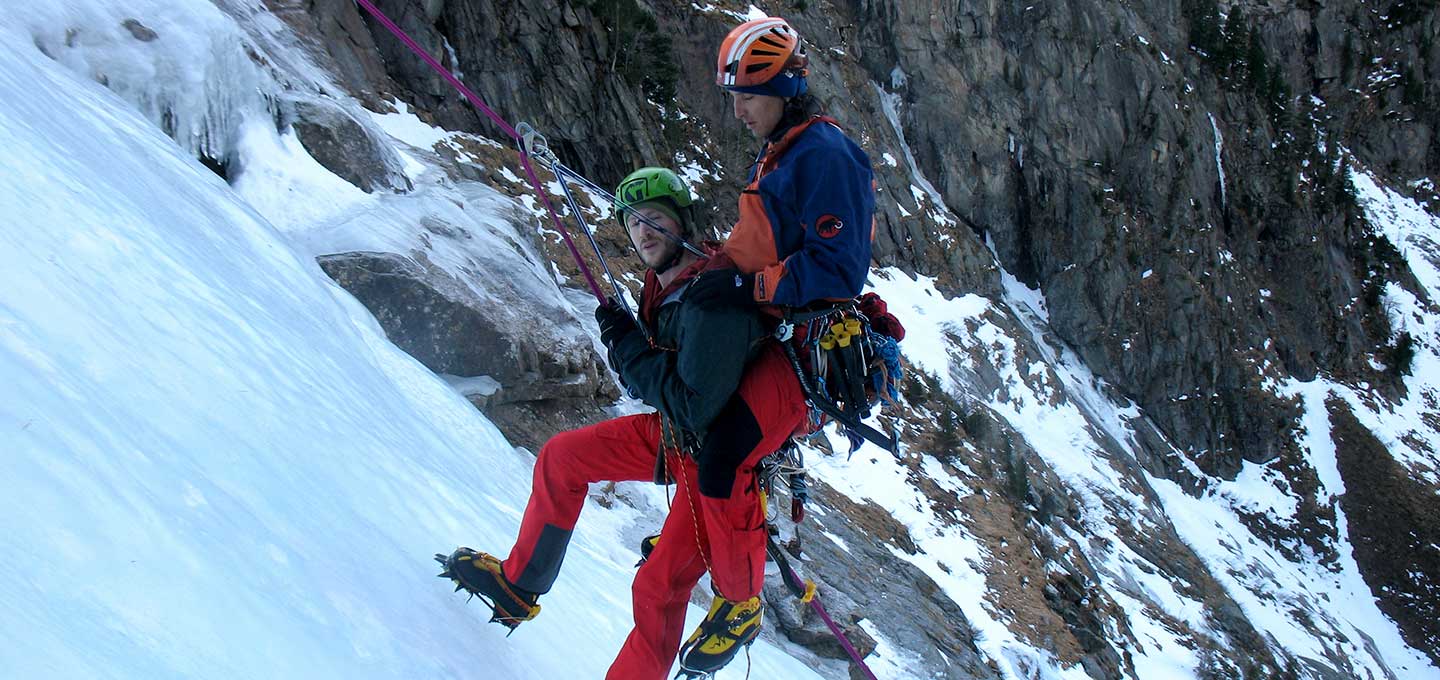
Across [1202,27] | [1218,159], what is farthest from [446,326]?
[1202,27]

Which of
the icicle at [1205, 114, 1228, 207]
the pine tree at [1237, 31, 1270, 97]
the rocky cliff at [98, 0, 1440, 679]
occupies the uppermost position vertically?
the pine tree at [1237, 31, 1270, 97]

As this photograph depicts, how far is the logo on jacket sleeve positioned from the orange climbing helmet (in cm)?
55

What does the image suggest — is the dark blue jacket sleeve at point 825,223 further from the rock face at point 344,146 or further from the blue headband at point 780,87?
the rock face at point 344,146

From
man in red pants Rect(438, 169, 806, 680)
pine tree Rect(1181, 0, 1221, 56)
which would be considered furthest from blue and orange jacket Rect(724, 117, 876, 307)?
pine tree Rect(1181, 0, 1221, 56)

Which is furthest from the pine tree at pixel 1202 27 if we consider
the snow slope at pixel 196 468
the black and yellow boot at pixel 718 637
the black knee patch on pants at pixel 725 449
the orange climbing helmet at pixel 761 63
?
the black and yellow boot at pixel 718 637

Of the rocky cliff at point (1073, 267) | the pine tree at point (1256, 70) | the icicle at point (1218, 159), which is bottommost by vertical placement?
the rocky cliff at point (1073, 267)

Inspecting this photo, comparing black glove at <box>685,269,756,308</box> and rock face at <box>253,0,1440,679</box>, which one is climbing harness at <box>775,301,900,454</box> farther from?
rock face at <box>253,0,1440,679</box>

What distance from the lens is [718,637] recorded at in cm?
294

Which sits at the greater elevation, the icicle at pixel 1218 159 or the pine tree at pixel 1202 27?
the pine tree at pixel 1202 27

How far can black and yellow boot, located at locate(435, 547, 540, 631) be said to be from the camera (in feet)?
9.84

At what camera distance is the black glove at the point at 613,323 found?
124 inches

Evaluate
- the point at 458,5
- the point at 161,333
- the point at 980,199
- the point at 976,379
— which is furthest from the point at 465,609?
the point at 980,199

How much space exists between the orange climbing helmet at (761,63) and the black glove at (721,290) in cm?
69

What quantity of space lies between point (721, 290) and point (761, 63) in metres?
0.86
